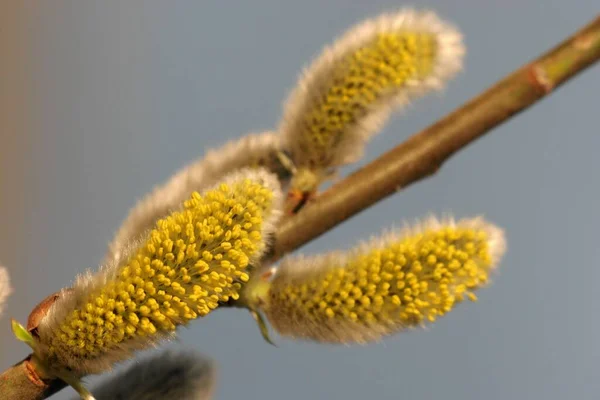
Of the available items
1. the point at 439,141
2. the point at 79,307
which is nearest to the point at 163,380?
the point at 79,307

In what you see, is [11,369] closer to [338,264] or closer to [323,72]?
[338,264]

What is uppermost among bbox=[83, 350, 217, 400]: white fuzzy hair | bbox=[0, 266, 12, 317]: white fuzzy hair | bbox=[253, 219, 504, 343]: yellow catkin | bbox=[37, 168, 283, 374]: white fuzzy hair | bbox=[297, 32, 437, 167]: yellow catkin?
bbox=[0, 266, 12, 317]: white fuzzy hair

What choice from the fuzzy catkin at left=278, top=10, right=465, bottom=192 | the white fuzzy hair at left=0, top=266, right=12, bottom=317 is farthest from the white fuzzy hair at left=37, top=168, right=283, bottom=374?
the fuzzy catkin at left=278, top=10, right=465, bottom=192

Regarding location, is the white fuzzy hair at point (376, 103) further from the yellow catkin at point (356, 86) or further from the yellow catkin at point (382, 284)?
the yellow catkin at point (382, 284)

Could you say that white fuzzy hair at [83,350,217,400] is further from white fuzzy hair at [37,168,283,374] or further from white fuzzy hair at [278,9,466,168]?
white fuzzy hair at [278,9,466,168]

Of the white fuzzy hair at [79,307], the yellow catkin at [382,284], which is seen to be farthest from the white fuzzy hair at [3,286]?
the yellow catkin at [382,284]

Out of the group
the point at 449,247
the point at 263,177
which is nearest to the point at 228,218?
the point at 263,177
